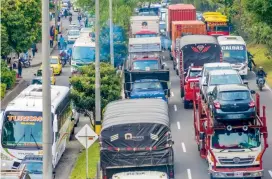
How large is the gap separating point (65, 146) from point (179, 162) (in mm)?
5370

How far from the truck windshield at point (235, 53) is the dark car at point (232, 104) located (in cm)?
2083

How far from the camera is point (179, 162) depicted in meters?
33.7

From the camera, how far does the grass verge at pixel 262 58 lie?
54494mm

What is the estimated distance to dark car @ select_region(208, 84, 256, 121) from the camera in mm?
29906

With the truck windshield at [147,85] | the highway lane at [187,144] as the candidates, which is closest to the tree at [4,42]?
the highway lane at [187,144]

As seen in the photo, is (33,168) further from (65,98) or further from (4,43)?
(4,43)

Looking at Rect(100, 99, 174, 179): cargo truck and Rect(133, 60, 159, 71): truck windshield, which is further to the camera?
Rect(133, 60, 159, 71): truck windshield

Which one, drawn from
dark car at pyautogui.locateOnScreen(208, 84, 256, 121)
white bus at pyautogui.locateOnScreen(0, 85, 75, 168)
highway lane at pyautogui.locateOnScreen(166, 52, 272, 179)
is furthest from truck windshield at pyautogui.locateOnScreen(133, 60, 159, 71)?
white bus at pyautogui.locateOnScreen(0, 85, 75, 168)

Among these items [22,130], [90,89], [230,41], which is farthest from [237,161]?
[230,41]

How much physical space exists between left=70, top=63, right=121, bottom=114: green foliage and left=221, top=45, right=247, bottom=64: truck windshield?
15.5m

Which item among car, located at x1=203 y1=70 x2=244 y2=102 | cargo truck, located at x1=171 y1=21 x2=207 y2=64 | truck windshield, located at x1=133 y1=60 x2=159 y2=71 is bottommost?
truck windshield, located at x1=133 y1=60 x2=159 y2=71

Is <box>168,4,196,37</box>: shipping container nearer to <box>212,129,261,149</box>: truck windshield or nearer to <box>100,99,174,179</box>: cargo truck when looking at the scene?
<box>212,129,261,149</box>: truck windshield

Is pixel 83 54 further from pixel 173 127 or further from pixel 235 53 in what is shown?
pixel 173 127

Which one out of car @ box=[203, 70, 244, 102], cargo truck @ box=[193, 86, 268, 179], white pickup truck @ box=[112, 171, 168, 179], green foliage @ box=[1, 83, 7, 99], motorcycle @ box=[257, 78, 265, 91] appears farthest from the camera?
motorcycle @ box=[257, 78, 265, 91]
